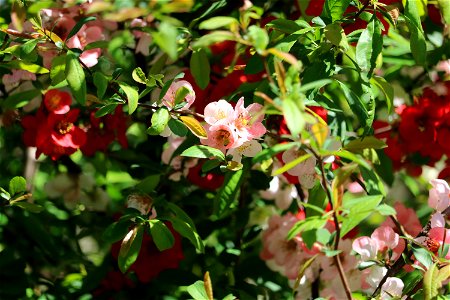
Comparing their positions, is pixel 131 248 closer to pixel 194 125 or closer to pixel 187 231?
pixel 187 231

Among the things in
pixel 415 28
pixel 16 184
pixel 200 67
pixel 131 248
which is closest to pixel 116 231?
pixel 131 248

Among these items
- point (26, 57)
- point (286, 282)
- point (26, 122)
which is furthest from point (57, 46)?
point (286, 282)

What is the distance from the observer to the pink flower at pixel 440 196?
1.19 m

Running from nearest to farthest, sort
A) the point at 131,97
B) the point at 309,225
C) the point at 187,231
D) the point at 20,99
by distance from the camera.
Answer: the point at 309,225, the point at 131,97, the point at 187,231, the point at 20,99

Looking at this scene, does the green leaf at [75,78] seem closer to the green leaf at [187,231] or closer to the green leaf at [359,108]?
the green leaf at [187,231]

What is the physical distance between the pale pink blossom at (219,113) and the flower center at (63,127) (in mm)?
348

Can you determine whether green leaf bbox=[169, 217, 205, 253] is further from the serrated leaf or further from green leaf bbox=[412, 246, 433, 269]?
green leaf bbox=[412, 246, 433, 269]

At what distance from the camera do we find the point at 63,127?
1.35 meters

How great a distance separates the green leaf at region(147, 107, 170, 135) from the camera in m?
1.04

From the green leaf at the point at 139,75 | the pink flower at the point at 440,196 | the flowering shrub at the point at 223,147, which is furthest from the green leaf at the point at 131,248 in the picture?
the pink flower at the point at 440,196

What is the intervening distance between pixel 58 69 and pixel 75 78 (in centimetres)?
6

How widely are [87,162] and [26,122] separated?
38cm

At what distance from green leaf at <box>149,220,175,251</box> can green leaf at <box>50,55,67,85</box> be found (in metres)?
0.23

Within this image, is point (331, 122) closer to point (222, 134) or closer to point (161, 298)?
point (222, 134)
